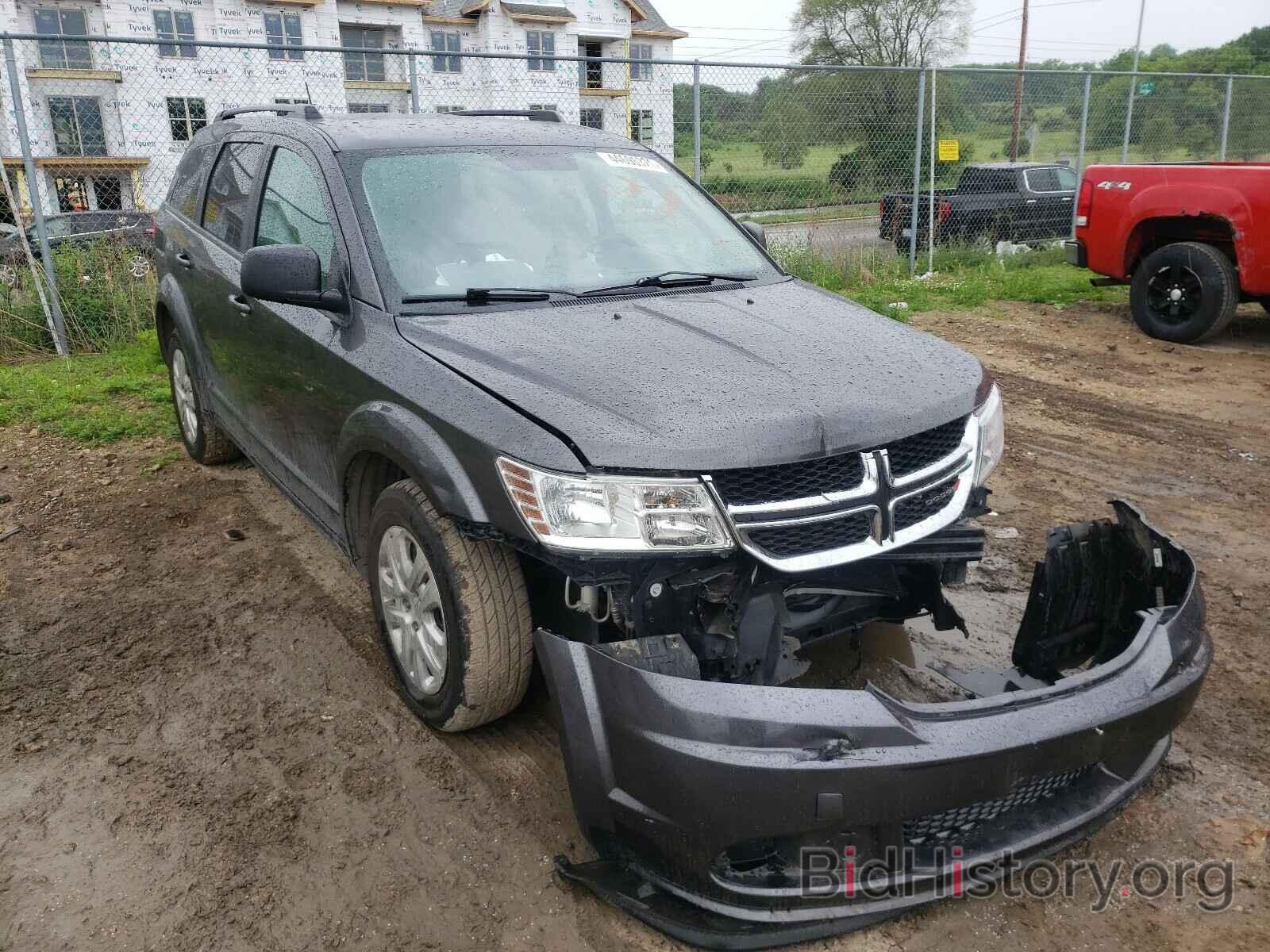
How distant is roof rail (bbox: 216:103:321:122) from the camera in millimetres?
4125

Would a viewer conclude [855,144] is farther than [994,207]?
No

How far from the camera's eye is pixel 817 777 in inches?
83.1

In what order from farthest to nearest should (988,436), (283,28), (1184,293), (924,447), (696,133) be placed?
1. (283,28)
2. (696,133)
3. (1184,293)
4. (988,436)
5. (924,447)

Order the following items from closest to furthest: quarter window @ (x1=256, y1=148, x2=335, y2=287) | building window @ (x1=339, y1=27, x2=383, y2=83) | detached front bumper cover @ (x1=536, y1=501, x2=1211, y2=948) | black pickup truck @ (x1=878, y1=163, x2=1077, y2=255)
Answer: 1. detached front bumper cover @ (x1=536, y1=501, x2=1211, y2=948)
2. quarter window @ (x1=256, y1=148, x2=335, y2=287)
3. black pickup truck @ (x1=878, y1=163, x2=1077, y2=255)
4. building window @ (x1=339, y1=27, x2=383, y2=83)

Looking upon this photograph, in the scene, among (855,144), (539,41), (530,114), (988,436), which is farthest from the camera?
(539,41)

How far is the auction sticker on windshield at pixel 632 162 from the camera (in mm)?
4113

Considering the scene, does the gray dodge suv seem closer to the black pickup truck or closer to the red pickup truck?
the red pickup truck

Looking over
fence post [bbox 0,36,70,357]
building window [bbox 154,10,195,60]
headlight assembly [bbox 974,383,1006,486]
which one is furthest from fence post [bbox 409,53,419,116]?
building window [bbox 154,10,195,60]

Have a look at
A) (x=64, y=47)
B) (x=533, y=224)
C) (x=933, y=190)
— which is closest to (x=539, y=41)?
(x=64, y=47)

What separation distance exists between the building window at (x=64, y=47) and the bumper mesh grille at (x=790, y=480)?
119 ft

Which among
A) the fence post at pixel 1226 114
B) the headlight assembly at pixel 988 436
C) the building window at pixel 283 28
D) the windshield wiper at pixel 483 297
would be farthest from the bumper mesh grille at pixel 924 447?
the building window at pixel 283 28

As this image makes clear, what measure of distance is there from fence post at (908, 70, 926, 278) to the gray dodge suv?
8276mm

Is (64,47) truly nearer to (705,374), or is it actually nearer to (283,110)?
(283,110)

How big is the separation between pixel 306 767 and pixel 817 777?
172 cm
